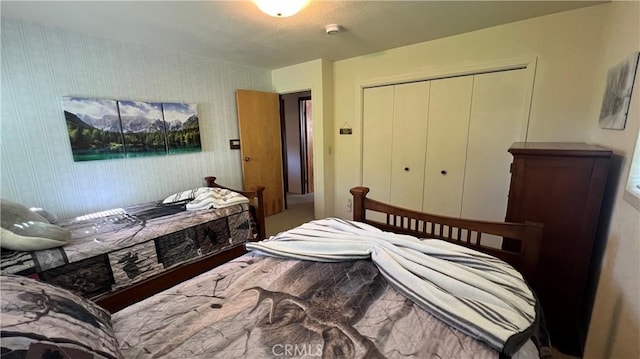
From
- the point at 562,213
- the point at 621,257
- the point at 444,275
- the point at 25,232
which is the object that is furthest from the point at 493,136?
the point at 25,232

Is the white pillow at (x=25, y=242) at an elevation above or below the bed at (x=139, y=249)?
above

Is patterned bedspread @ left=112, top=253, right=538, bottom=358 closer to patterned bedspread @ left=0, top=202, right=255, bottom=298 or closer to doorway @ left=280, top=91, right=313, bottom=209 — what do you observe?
patterned bedspread @ left=0, top=202, right=255, bottom=298

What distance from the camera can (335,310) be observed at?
3.33 ft

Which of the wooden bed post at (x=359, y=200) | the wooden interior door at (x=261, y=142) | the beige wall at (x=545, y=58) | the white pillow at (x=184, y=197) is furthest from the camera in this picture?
the wooden interior door at (x=261, y=142)

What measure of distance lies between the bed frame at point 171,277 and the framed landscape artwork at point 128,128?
111 cm

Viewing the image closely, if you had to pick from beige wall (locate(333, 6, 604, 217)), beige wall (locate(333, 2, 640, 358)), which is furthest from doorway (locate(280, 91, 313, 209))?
beige wall (locate(333, 6, 604, 217))

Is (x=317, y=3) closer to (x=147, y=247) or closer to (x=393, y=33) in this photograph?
(x=393, y=33)

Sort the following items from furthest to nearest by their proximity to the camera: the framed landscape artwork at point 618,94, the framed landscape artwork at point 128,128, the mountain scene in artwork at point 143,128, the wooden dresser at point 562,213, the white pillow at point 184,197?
the white pillow at point 184,197 < the mountain scene in artwork at point 143,128 < the framed landscape artwork at point 128,128 < the wooden dresser at point 562,213 < the framed landscape artwork at point 618,94

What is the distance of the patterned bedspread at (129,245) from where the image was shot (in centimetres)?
160

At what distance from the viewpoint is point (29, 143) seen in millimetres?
2164

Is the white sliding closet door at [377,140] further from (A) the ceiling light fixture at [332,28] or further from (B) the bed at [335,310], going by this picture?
(B) the bed at [335,310]

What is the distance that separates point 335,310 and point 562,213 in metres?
1.53
